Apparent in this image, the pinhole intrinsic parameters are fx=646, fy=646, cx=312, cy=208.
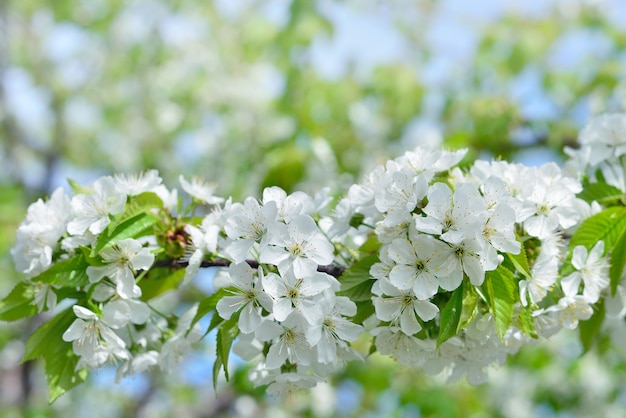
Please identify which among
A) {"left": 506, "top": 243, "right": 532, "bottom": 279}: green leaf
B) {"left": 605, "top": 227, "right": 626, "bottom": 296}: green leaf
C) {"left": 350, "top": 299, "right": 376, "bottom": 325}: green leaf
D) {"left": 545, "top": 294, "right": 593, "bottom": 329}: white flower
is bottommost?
{"left": 545, "top": 294, "right": 593, "bottom": 329}: white flower

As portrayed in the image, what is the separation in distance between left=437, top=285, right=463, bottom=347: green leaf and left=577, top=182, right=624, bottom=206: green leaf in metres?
0.74

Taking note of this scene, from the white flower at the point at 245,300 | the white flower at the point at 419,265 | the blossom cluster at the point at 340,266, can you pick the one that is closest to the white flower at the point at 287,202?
the blossom cluster at the point at 340,266

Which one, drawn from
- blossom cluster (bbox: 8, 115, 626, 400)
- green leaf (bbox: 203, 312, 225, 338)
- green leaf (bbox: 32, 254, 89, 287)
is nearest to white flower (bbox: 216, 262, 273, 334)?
blossom cluster (bbox: 8, 115, 626, 400)

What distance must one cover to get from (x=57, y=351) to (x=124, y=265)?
0.36 meters

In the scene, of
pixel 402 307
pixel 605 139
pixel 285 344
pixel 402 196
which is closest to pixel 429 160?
pixel 402 196

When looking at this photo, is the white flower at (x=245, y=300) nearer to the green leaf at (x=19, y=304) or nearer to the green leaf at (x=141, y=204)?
the green leaf at (x=141, y=204)

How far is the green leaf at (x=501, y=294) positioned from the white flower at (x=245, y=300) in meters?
0.53

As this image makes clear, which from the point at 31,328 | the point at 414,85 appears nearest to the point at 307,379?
the point at 414,85

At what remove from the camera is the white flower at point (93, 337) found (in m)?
1.75

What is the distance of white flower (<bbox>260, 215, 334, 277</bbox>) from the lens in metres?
1.55

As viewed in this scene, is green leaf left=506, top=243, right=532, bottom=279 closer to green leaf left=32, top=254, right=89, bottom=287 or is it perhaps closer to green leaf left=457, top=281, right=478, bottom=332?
green leaf left=457, top=281, right=478, bottom=332

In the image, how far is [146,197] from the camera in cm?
185

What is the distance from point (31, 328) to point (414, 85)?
4336mm

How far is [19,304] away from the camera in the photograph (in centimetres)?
189
